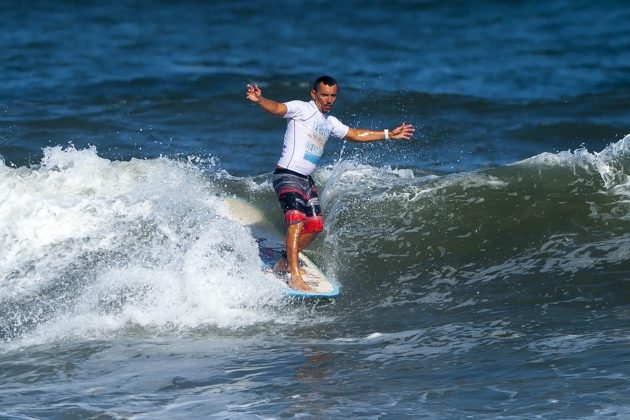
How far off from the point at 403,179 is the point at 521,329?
Result: 12.7 feet

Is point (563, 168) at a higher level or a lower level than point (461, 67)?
lower

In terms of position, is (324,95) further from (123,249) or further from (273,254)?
(123,249)

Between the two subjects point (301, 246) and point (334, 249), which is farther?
point (334, 249)

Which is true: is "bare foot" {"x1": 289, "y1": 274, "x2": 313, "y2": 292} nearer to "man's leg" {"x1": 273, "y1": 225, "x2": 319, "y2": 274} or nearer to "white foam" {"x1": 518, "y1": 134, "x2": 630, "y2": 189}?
"man's leg" {"x1": 273, "y1": 225, "x2": 319, "y2": 274}

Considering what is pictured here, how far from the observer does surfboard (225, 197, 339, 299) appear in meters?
8.92

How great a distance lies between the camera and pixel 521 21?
24.4 meters

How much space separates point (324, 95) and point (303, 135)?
380mm

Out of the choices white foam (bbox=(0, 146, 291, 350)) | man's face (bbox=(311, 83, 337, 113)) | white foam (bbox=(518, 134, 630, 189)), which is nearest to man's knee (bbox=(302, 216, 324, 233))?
white foam (bbox=(0, 146, 291, 350))

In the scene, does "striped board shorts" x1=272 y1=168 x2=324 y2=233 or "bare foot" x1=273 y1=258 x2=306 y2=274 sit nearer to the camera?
"striped board shorts" x1=272 y1=168 x2=324 y2=233

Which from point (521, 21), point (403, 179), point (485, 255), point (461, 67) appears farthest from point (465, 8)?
point (485, 255)

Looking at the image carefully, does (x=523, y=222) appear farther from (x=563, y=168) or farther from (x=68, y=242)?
(x=68, y=242)

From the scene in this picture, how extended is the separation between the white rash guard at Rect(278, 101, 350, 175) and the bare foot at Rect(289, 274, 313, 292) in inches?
35.1

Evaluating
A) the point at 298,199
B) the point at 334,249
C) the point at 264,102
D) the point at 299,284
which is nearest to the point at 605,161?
the point at 334,249

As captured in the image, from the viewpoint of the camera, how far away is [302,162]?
903 centimetres
